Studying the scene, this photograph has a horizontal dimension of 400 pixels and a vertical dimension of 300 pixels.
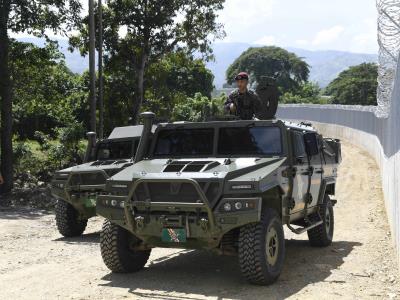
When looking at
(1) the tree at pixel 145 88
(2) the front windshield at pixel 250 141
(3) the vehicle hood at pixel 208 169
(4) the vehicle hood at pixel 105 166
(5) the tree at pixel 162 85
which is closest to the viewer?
(3) the vehicle hood at pixel 208 169

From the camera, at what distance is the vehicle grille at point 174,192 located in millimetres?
7133

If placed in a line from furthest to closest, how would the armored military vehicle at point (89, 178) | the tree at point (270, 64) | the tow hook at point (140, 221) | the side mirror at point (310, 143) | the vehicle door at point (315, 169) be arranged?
1. the tree at point (270, 64)
2. the armored military vehicle at point (89, 178)
3. the vehicle door at point (315, 169)
4. the side mirror at point (310, 143)
5. the tow hook at point (140, 221)

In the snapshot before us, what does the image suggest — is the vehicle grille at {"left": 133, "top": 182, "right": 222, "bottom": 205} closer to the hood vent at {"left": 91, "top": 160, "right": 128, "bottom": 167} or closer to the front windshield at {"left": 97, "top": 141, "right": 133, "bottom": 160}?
the hood vent at {"left": 91, "top": 160, "right": 128, "bottom": 167}

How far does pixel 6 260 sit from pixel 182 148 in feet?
10.4

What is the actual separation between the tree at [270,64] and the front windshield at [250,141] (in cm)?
10722

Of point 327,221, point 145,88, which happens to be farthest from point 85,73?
point 327,221

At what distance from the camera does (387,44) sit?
877 centimetres

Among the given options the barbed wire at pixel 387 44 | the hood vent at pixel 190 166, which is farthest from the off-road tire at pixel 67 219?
the barbed wire at pixel 387 44

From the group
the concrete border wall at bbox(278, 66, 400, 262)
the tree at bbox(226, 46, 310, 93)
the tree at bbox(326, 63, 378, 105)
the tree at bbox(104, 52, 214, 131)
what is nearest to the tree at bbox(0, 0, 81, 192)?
the tree at bbox(104, 52, 214, 131)

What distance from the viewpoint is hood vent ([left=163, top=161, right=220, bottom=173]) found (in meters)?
7.50

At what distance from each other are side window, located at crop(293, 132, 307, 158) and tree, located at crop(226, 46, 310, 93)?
106494 millimetres

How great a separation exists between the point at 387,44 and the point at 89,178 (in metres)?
5.44

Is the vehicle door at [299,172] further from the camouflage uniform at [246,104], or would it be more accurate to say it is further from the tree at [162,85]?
the tree at [162,85]

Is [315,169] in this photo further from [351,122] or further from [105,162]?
[351,122]
